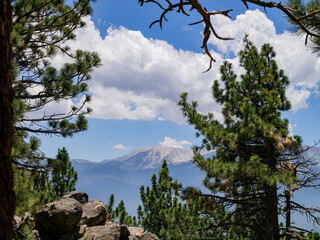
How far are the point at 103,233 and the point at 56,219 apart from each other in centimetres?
192

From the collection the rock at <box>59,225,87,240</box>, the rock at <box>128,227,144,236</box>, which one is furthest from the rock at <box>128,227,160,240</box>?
the rock at <box>59,225,87,240</box>

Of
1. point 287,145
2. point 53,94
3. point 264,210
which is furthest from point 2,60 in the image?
point 264,210

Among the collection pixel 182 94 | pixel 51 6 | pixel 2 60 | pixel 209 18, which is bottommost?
pixel 2 60

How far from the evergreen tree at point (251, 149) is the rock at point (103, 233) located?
3.61m

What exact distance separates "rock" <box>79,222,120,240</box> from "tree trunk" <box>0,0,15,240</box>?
874 cm

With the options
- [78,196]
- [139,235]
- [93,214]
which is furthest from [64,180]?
[139,235]

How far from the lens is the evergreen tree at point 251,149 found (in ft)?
24.5

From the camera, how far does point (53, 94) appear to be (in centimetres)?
790

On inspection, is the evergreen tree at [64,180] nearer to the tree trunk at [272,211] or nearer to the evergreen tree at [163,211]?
the evergreen tree at [163,211]

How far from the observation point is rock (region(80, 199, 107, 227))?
34.6 feet

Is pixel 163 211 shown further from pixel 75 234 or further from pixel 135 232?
pixel 75 234

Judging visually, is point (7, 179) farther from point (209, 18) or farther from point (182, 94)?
point (182, 94)

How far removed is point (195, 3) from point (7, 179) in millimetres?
1724

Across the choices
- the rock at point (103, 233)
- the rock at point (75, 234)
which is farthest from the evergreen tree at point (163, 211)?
the rock at point (75, 234)
